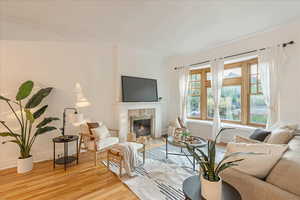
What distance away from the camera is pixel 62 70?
335 cm

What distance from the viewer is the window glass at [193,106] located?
16.5ft

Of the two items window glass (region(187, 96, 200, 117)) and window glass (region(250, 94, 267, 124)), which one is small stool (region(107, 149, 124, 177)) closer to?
window glass (region(187, 96, 200, 117))

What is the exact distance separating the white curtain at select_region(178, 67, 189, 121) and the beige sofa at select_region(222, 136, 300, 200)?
3631 millimetres

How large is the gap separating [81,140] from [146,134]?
2242mm

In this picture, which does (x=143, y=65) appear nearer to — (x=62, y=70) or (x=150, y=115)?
(x=150, y=115)

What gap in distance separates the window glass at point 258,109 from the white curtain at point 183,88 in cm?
189

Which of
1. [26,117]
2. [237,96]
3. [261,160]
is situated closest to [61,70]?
[26,117]

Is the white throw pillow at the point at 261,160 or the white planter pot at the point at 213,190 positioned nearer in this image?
the white planter pot at the point at 213,190

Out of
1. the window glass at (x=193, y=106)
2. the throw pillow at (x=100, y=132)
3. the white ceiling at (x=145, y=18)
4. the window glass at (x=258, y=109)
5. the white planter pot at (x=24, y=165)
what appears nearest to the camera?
the white ceiling at (x=145, y=18)

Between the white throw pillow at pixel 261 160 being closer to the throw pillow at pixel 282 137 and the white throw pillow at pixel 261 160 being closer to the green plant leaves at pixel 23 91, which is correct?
the throw pillow at pixel 282 137

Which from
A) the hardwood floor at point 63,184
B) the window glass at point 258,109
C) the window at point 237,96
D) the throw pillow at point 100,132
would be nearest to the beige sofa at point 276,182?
the hardwood floor at point 63,184

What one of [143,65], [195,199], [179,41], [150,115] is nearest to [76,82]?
[143,65]

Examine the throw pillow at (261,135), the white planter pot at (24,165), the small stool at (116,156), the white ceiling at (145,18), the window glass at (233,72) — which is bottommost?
the white planter pot at (24,165)

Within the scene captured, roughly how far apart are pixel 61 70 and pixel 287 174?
13.3 ft
